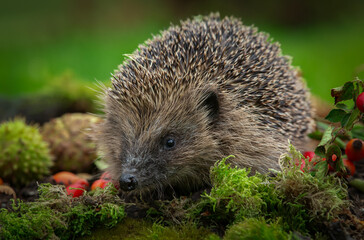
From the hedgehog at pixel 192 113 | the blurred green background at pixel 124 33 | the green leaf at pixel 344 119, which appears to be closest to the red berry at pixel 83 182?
the hedgehog at pixel 192 113

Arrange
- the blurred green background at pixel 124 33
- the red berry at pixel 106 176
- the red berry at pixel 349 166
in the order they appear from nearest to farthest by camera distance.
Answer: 1. the red berry at pixel 349 166
2. the red berry at pixel 106 176
3. the blurred green background at pixel 124 33

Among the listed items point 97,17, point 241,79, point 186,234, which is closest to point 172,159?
point 186,234

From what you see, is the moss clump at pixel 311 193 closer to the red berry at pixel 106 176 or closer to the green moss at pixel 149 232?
the green moss at pixel 149 232

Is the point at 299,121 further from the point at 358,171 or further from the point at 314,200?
the point at 314,200

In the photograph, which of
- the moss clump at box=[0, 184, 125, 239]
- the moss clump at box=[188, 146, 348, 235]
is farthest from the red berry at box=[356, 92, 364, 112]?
the moss clump at box=[0, 184, 125, 239]

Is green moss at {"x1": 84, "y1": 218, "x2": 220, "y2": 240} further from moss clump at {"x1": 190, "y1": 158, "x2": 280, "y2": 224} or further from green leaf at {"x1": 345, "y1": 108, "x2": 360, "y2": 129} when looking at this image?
green leaf at {"x1": 345, "y1": 108, "x2": 360, "y2": 129}

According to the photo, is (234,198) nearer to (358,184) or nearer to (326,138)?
(326,138)

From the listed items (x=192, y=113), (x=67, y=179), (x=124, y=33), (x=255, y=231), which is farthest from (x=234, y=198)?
(x=124, y=33)
